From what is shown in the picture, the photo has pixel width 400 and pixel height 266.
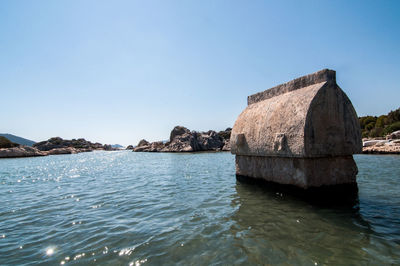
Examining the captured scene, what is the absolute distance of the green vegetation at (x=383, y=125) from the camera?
3312cm

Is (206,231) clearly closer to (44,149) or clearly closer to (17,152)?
(17,152)

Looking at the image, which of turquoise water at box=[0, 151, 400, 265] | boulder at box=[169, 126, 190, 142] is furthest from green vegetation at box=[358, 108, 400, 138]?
boulder at box=[169, 126, 190, 142]

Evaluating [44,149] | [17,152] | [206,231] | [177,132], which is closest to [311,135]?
[206,231]

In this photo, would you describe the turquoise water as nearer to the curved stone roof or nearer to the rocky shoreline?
the curved stone roof

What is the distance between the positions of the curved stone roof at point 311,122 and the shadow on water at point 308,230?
3.96 feet

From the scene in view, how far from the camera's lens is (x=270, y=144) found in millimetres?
6328

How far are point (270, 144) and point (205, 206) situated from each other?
104 inches

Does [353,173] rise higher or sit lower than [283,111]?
lower

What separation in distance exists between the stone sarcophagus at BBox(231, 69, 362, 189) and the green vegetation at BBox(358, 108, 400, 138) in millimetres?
37036

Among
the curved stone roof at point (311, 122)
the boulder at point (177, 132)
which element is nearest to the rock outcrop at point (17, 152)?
the boulder at point (177, 132)

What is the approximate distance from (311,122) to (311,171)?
130 cm

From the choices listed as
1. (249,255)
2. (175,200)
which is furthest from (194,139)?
(249,255)

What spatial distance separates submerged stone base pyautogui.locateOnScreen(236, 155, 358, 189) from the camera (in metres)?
5.52

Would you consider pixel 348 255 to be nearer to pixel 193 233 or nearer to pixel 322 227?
pixel 322 227
